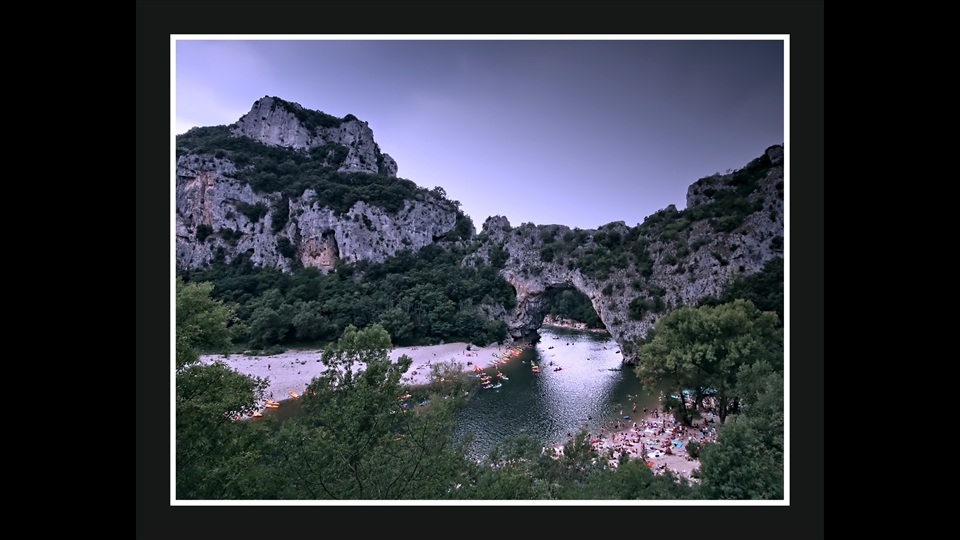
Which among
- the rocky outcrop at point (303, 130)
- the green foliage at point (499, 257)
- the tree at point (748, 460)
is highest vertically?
the rocky outcrop at point (303, 130)

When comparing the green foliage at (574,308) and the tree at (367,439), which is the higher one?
the tree at (367,439)

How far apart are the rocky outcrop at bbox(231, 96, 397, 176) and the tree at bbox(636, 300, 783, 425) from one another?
114 ft

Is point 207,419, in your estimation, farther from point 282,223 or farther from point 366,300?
point 282,223

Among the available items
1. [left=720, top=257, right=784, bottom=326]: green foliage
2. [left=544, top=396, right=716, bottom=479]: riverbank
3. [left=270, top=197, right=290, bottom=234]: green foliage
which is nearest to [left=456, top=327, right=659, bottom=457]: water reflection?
[left=544, top=396, right=716, bottom=479]: riverbank

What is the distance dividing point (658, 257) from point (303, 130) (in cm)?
3943

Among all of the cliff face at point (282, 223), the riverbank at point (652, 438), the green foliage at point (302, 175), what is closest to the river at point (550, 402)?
the riverbank at point (652, 438)

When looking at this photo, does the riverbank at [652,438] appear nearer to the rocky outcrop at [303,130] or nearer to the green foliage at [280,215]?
the green foliage at [280,215]

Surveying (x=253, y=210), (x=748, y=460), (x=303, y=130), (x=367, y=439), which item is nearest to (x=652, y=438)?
(x=748, y=460)

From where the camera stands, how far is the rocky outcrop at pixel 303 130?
126ft

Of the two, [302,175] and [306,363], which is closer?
[306,363]

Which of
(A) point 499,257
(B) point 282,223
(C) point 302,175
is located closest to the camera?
(A) point 499,257

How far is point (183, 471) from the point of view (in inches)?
152

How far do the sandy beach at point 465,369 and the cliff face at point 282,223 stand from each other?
12169mm

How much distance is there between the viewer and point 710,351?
9016mm
